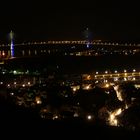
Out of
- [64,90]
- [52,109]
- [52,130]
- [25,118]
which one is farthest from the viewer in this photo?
[64,90]

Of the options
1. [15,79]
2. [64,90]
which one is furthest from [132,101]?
[15,79]

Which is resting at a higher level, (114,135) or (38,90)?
(38,90)

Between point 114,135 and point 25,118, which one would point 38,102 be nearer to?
point 25,118

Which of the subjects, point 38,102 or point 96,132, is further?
point 38,102

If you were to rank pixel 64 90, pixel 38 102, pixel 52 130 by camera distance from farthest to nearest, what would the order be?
1. pixel 64 90
2. pixel 38 102
3. pixel 52 130

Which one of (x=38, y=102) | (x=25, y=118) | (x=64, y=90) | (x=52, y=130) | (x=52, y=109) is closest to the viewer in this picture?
(x=52, y=130)

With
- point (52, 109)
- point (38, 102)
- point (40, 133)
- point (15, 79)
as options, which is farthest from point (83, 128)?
point (15, 79)

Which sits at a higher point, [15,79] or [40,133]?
[15,79]

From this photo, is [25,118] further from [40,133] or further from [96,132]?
[96,132]

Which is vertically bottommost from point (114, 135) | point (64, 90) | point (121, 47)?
point (114, 135)
